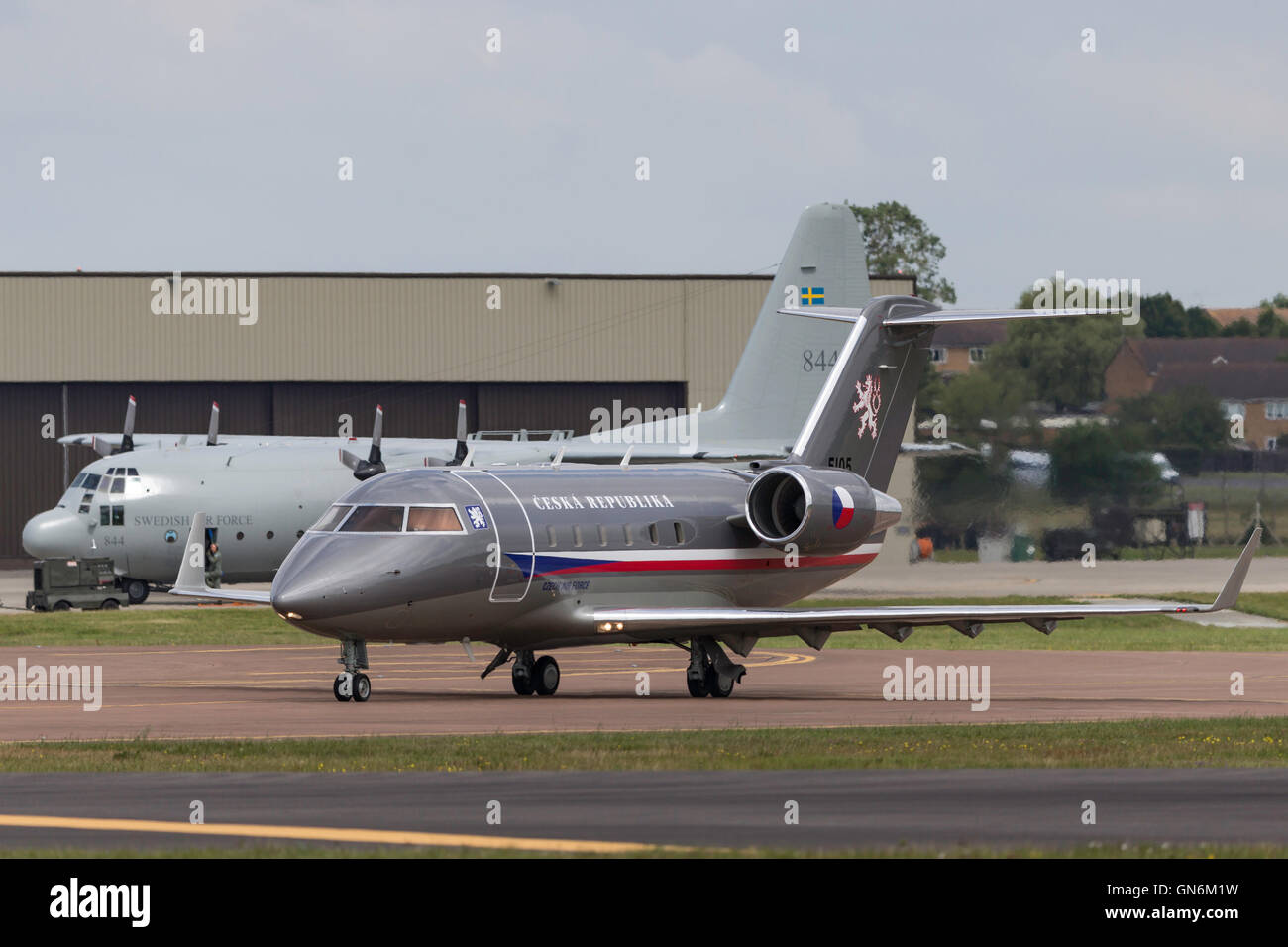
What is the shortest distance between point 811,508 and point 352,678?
8768 millimetres

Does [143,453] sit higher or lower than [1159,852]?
higher

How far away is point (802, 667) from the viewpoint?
38.7 meters

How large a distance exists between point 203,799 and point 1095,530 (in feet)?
128

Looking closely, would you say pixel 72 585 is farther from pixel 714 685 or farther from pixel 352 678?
pixel 714 685

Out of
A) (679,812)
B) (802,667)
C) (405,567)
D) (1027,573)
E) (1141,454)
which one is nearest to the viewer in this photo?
(679,812)

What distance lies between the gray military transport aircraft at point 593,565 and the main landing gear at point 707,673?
0.09 ft

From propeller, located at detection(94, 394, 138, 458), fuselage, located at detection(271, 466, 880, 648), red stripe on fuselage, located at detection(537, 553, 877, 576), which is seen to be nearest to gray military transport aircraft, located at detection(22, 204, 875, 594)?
propeller, located at detection(94, 394, 138, 458)

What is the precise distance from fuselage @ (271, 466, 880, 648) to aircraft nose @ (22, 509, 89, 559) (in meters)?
25.9

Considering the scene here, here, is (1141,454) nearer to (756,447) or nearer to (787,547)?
(756,447)

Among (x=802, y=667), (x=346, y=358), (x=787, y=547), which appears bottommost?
(x=802, y=667)

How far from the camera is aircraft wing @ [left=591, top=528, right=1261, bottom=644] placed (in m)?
29.4

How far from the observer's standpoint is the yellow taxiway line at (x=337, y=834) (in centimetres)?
1452

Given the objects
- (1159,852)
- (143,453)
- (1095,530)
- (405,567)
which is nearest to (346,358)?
(143,453)
